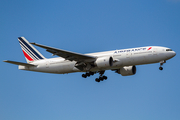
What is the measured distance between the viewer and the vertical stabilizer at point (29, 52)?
167 feet

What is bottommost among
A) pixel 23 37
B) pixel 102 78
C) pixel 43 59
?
pixel 102 78

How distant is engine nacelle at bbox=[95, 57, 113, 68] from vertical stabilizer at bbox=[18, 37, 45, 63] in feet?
37.3

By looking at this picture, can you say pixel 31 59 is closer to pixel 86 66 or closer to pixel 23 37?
pixel 23 37

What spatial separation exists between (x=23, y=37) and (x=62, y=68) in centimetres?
1145

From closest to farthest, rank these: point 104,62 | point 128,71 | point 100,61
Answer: point 104,62 < point 100,61 < point 128,71

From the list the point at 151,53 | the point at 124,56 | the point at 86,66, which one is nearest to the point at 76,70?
the point at 86,66

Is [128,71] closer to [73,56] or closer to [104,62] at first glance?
[104,62]

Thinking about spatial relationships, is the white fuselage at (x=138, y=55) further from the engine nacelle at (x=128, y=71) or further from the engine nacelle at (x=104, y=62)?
the engine nacelle at (x=128, y=71)

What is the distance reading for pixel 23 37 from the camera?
53.4m

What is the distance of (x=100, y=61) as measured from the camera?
43719 mm

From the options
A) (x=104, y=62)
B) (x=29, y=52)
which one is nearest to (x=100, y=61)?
(x=104, y=62)

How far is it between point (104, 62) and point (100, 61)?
25.7 inches

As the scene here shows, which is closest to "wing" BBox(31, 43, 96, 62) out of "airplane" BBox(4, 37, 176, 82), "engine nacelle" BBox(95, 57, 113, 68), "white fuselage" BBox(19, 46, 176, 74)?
"airplane" BBox(4, 37, 176, 82)

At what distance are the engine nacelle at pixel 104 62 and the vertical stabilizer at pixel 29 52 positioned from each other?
1138 cm
